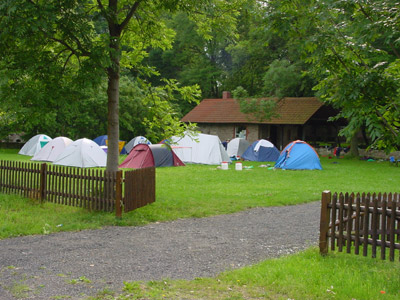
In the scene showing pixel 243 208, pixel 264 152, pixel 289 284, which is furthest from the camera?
pixel 264 152

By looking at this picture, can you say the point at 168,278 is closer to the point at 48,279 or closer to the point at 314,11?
→ the point at 48,279

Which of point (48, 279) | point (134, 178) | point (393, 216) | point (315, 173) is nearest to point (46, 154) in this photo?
point (315, 173)

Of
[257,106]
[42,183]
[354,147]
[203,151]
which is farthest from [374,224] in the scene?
[257,106]

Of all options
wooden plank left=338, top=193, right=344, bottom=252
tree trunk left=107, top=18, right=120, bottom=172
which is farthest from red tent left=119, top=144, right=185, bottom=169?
wooden plank left=338, top=193, right=344, bottom=252

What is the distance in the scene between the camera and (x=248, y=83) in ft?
123

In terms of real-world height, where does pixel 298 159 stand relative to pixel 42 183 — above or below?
above

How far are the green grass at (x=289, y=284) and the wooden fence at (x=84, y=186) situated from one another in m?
4.13

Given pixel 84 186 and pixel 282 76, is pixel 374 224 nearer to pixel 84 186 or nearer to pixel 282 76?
pixel 84 186

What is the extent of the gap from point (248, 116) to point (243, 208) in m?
22.2

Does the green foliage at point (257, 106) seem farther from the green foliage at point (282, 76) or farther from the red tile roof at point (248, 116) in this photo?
the green foliage at point (282, 76)

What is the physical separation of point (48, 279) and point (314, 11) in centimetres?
485

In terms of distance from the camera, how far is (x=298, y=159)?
828 inches

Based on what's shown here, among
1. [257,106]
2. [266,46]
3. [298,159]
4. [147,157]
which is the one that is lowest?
[147,157]

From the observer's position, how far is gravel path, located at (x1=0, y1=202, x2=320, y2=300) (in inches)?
206
